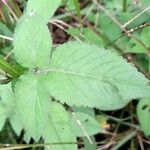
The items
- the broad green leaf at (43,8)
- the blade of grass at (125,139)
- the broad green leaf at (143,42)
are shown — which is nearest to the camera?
the broad green leaf at (43,8)

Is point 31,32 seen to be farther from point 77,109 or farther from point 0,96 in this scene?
point 77,109

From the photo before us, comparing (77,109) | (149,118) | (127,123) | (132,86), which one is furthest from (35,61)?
(127,123)

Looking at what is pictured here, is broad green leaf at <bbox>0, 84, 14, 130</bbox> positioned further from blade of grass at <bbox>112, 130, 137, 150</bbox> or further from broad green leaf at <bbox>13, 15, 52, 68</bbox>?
blade of grass at <bbox>112, 130, 137, 150</bbox>

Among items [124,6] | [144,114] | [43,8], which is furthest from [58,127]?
[124,6]

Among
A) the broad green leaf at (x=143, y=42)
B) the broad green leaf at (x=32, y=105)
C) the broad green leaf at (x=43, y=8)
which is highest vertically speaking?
the broad green leaf at (x=43, y=8)

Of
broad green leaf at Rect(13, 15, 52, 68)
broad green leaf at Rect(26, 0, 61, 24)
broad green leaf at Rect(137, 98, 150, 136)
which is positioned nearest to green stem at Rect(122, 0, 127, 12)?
broad green leaf at Rect(137, 98, 150, 136)

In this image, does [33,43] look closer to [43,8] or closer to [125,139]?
[43,8]

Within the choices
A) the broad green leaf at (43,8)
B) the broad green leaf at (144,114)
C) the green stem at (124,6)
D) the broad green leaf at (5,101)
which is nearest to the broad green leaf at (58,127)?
the broad green leaf at (5,101)

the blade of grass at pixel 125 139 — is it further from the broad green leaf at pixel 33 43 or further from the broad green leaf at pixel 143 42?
Answer: the broad green leaf at pixel 33 43
